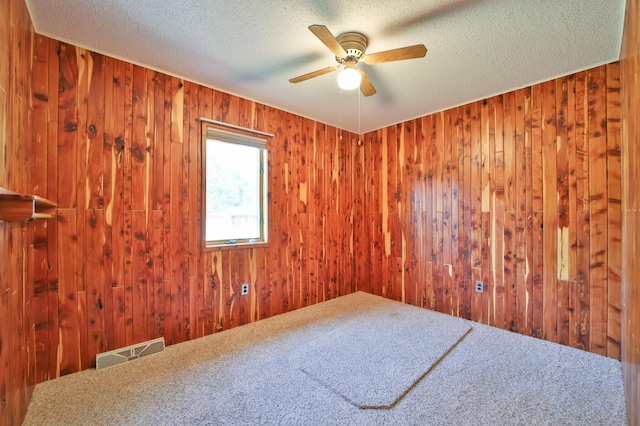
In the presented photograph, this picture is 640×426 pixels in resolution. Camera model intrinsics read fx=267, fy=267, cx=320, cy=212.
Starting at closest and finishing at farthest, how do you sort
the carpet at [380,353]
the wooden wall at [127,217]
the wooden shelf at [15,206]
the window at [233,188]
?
the wooden shelf at [15,206], the carpet at [380,353], the wooden wall at [127,217], the window at [233,188]

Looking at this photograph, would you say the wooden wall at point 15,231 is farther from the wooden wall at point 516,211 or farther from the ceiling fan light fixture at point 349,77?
the wooden wall at point 516,211

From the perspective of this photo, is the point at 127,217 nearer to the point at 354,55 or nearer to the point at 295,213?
the point at 295,213

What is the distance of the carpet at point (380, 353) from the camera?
6.02 ft

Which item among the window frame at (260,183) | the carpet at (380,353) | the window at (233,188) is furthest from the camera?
the window at (233,188)

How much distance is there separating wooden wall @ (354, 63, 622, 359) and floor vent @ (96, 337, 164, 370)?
2843 millimetres

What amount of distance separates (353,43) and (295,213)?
205 cm

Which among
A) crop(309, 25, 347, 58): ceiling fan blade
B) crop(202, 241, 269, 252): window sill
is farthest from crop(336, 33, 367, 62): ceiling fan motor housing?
crop(202, 241, 269, 252): window sill

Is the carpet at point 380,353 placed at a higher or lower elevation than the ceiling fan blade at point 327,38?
lower

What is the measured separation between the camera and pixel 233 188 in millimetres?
2992

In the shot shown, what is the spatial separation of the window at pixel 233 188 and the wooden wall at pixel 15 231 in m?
1.22

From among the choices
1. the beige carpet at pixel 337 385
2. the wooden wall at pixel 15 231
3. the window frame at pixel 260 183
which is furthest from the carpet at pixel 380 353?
the wooden wall at pixel 15 231

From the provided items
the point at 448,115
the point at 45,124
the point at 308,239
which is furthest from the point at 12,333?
the point at 448,115

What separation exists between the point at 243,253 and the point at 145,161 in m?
1.29

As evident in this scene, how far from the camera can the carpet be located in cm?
184
